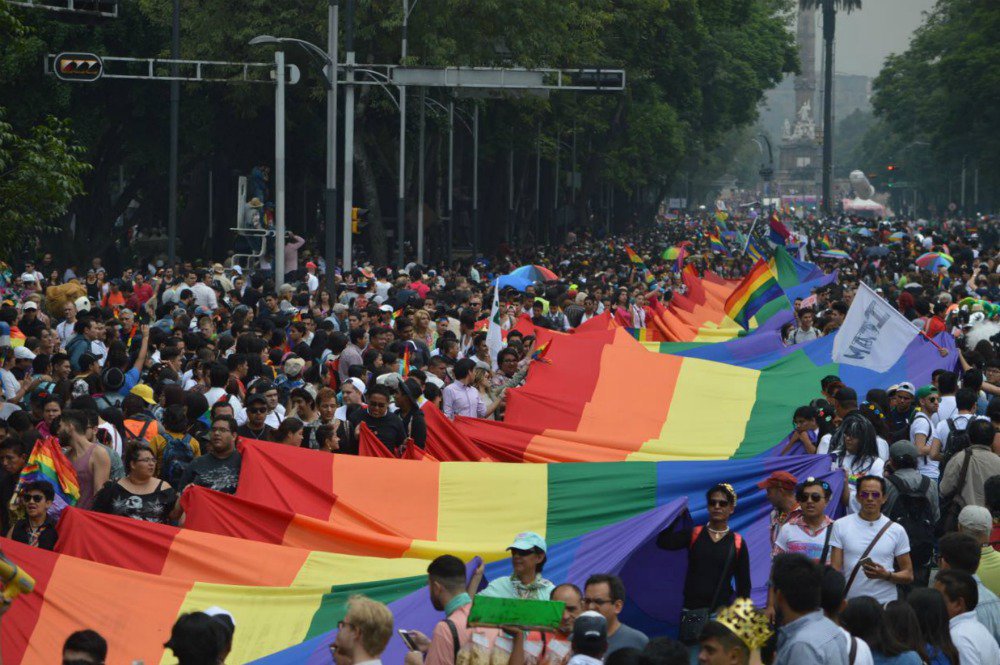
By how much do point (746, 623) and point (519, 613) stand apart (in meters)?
0.79

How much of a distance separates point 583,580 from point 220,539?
5.79 ft

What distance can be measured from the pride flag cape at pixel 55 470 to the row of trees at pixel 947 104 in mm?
57167

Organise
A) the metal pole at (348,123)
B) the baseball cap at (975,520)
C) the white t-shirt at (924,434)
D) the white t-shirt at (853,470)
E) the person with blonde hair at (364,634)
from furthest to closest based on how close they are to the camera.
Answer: the metal pole at (348,123) < the white t-shirt at (924,434) < the white t-shirt at (853,470) < the baseball cap at (975,520) < the person with blonde hair at (364,634)

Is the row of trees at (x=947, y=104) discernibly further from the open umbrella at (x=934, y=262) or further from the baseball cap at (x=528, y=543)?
the baseball cap at (x=528, y=543)

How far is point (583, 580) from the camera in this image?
8.76 metres

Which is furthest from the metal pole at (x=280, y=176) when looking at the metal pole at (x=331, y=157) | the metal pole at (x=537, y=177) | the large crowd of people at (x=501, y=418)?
the metal pole at (x=537, y=177)

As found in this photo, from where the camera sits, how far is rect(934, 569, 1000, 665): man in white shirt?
7.15m

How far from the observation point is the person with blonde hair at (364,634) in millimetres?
6328

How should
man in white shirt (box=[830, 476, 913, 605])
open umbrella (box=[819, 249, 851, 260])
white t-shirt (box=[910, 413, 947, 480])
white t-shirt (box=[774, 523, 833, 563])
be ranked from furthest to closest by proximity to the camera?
1. open umbrella (box=[819, 249, 851, 260])
2. white t-shirt (box=[910, 413, 947, 480])
3. white t-shirt (box=[774, 523, 833, 563])
4. man in white shirt (box=[830, 476, 913, 605])

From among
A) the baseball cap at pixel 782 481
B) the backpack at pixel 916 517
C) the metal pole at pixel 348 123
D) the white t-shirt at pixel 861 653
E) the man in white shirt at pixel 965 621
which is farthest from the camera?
the metal pole at pixel 348 123

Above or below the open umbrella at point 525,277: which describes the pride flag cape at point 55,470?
below

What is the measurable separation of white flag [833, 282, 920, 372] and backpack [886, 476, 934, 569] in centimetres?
530

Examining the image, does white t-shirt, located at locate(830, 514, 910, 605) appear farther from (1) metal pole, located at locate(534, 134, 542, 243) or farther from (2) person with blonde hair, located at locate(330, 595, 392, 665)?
(1) metal pole, located at locate(534, 134, 542, 243)

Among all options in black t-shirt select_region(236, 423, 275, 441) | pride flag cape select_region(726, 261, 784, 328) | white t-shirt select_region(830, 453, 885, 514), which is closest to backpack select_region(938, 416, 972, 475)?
white t-shirt select_region(830, 453, 885, 514)
